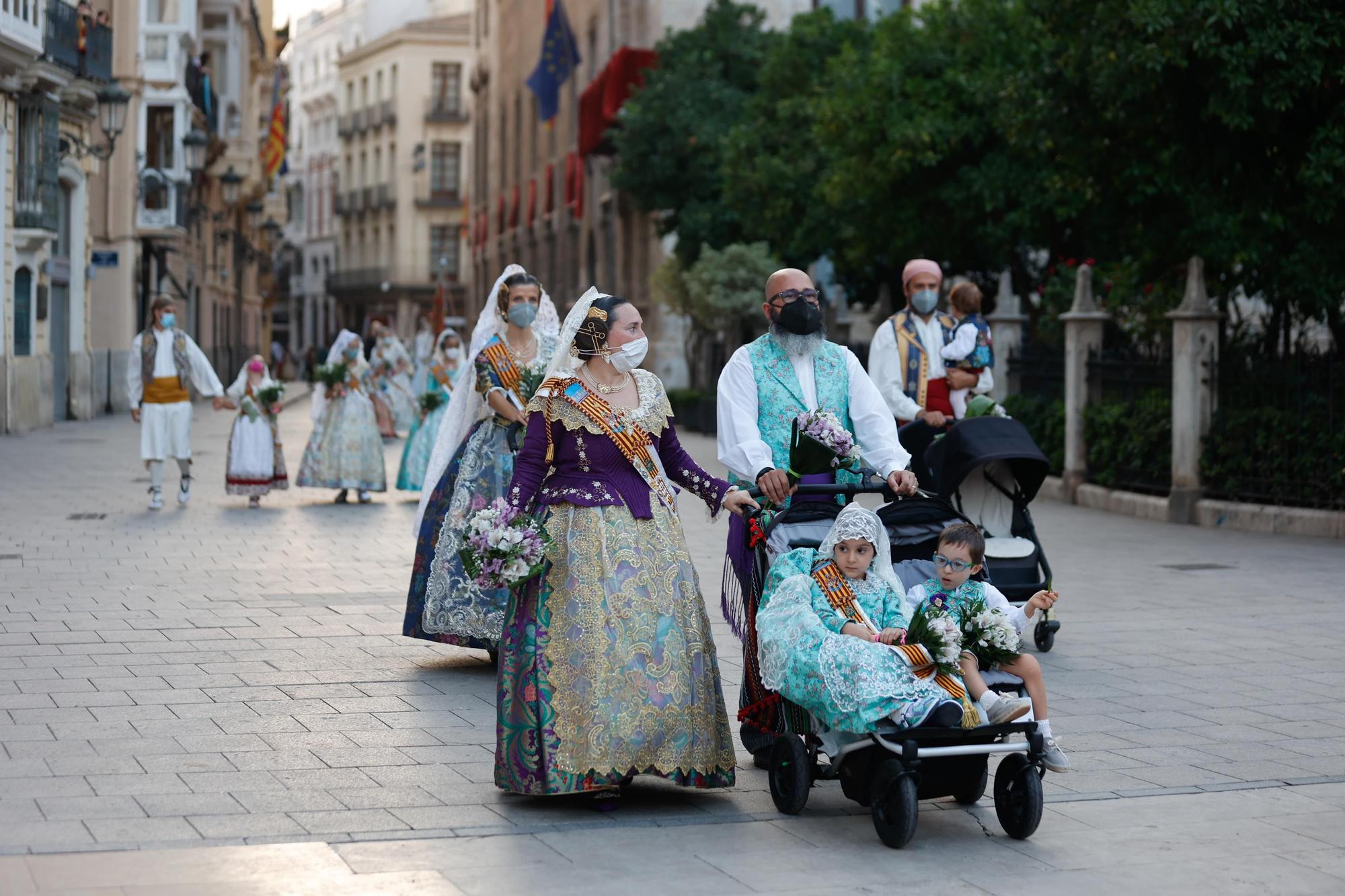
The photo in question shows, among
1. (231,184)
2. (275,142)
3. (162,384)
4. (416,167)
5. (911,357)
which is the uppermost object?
(416,167)

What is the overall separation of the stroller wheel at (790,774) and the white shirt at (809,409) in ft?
3.35

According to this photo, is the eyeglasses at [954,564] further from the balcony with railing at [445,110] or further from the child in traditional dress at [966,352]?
the balcony with railing at [445,110]

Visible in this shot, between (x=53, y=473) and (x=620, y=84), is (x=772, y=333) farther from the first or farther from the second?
(x=620, y=84)

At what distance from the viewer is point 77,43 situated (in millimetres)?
32094

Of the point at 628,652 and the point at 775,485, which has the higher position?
the point at 775,485

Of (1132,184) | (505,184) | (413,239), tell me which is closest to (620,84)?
(1132,184)

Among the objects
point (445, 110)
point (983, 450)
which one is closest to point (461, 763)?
point (983, 450)

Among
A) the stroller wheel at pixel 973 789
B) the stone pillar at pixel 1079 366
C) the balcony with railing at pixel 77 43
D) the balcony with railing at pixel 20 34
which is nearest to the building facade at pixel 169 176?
the balcony with railing at pixel 77 43

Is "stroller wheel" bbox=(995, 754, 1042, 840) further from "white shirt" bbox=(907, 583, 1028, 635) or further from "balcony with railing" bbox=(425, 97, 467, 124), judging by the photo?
"balcony with railing" bbox=(425, 97, 467, 124)

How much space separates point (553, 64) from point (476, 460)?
42.6 metres

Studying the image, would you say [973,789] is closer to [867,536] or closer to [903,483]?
[867,536]

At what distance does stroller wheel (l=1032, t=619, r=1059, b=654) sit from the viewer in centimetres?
998

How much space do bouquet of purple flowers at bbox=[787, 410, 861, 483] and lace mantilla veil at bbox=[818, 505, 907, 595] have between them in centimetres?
28

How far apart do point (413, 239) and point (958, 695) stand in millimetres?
94073
